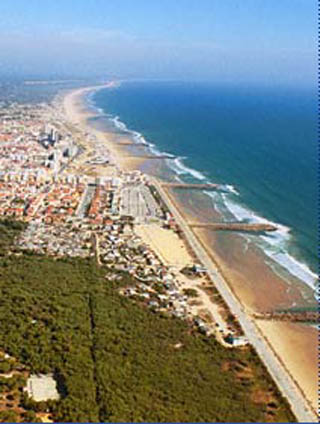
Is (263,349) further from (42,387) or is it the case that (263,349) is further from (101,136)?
(101,136)

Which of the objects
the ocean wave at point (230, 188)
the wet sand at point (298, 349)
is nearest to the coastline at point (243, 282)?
the wet sand at point (298, 349)

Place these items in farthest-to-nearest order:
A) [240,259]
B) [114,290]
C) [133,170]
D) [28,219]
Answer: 1. [133,170]
2. [28,219]
3. [240,259]
4. [114,290]

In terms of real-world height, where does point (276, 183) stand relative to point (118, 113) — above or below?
below

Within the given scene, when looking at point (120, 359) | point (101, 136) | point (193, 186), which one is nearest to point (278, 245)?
point (193, 186)

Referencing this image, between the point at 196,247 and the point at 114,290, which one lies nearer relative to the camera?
the point at 114,290

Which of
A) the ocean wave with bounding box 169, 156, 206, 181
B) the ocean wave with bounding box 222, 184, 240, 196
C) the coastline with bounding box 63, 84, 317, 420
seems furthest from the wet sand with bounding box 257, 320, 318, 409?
the ocean wave with bounding box 169, 156, 206, 181

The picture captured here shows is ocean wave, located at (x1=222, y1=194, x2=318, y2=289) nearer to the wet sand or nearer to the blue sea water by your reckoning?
the blue sea water

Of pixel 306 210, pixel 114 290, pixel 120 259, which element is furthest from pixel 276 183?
pixel 114 290

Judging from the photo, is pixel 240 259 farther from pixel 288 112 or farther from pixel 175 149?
pixel 288 112
